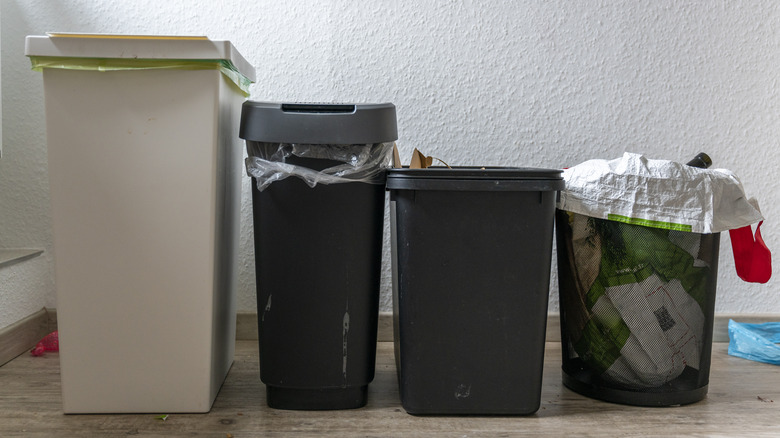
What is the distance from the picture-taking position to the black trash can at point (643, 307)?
62.1 inches

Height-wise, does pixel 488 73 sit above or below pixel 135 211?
above

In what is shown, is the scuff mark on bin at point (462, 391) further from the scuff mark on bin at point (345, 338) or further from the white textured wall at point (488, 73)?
the white textured wall at point (488, 73)

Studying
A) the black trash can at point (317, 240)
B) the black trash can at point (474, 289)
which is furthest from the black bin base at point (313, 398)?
the black trash can at point (474, 289)

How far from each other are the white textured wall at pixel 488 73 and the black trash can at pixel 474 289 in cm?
69

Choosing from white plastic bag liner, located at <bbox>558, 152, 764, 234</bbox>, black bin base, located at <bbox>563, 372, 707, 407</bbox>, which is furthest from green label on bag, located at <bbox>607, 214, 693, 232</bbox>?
black bin base, located at <bbox>563, 372, 707, 407</bbox>

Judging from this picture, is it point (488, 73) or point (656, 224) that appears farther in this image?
point (488, 73)

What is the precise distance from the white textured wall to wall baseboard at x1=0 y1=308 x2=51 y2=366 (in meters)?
0.05

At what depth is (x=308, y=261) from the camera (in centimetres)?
153

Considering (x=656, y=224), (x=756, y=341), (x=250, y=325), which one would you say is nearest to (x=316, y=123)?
(x=656, y=224)

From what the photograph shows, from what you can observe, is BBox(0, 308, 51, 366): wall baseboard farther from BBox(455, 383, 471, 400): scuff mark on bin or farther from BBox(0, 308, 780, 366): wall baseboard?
BBox(455, 383, 471, 400): scuff mark on bin

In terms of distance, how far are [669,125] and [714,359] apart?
79 cm

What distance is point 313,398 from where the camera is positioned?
157cm

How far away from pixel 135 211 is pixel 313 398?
2.02ft

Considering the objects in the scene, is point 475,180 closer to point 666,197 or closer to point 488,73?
point 666,197
